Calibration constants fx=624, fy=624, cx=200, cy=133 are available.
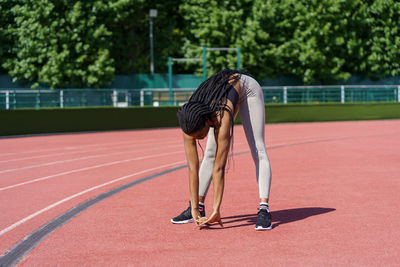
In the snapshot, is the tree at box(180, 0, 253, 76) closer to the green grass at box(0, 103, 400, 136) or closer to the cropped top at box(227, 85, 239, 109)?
the green grass at box(0, 103, 400, 136)

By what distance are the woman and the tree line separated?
1396 inches

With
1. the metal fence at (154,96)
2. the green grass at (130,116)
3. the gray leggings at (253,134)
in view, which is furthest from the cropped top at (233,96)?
the metal fence at (154,96)

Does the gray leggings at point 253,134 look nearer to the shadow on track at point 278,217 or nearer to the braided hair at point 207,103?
the braided hair at point 207,103

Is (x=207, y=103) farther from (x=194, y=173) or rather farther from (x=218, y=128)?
(x=194, y=173)

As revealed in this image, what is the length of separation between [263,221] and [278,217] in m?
0.82

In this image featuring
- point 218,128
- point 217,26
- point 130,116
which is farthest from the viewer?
point 217,26

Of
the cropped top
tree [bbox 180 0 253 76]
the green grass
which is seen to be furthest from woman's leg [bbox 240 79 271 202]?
tree [bbox 180 0 253 76]

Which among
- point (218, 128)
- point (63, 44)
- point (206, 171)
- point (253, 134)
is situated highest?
point (63, 44)

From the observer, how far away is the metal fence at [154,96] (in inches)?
1169

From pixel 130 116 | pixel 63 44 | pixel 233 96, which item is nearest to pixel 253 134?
pixel 233 96

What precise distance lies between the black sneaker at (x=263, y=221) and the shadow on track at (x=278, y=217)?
0.24m

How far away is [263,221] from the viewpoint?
6254 mm

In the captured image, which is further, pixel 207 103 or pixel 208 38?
pixel 208 38

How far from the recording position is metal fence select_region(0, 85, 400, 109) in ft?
97.4
